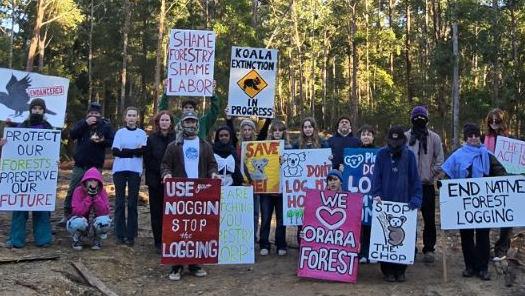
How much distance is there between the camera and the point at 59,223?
949cm

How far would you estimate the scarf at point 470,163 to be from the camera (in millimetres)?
7160

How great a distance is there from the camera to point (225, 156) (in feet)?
26.5

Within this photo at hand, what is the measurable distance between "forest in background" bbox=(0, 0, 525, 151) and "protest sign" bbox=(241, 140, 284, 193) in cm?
1681

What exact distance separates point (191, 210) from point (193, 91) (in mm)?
2519

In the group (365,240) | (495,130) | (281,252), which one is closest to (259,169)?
(281,252)

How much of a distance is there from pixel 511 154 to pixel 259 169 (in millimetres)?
3584

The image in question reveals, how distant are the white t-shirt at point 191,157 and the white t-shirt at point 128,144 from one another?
3.37 ft

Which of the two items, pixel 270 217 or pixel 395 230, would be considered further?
pixel 270 217

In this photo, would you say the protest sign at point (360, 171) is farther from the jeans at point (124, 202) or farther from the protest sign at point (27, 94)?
the protest sign at point (27, 94)

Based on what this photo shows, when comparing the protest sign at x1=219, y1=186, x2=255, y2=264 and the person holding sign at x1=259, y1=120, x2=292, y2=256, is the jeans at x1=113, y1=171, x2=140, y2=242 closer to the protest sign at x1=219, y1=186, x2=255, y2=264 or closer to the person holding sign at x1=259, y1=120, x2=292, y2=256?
the protest sign at x1=219, y1=186, x2=255, y2=264

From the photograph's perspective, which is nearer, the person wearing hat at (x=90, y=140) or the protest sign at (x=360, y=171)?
the protest sign at (x=360, y=171)

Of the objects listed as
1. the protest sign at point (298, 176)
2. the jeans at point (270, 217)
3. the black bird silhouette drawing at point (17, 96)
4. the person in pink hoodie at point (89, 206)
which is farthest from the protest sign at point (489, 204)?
the black bird silhouette drawing at point (17, 96)

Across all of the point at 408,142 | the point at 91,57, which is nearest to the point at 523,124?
the point at 408,142

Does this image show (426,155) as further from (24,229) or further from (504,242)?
(24,229)
